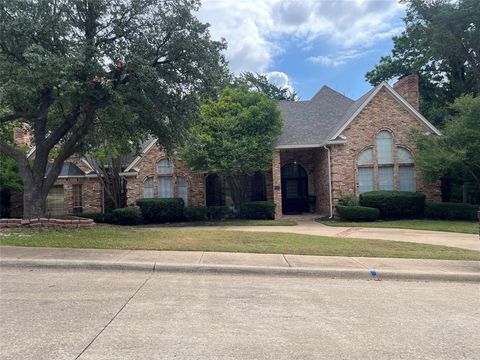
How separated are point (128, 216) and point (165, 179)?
120 inches

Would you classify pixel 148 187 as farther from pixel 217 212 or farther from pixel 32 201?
pixel 32 201

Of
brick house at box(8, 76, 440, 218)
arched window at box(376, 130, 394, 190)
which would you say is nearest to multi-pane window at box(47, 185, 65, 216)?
brick house at box(8, 76, 440, 218)

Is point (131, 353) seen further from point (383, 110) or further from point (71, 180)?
point (71, 180)

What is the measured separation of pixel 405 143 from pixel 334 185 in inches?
171

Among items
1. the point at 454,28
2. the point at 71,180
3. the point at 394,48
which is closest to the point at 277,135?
the point at 71,180

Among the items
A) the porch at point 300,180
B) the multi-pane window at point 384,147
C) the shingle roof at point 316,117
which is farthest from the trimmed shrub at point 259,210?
the multi-pane window at point 384,147

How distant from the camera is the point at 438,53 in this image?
2595 cm

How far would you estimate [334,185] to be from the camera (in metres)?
20.1

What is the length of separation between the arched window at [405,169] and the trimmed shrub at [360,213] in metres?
3.01

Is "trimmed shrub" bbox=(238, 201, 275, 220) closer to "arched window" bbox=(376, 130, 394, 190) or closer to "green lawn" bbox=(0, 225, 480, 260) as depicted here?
"arched window" bbox=(376, 130, 394, 190)

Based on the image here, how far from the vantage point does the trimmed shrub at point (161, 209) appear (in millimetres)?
20328

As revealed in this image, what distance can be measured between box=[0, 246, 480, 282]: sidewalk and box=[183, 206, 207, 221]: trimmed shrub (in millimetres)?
11493

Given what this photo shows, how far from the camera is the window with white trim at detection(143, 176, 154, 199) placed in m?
21.9

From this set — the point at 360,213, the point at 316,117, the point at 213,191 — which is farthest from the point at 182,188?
the point at 360,213
